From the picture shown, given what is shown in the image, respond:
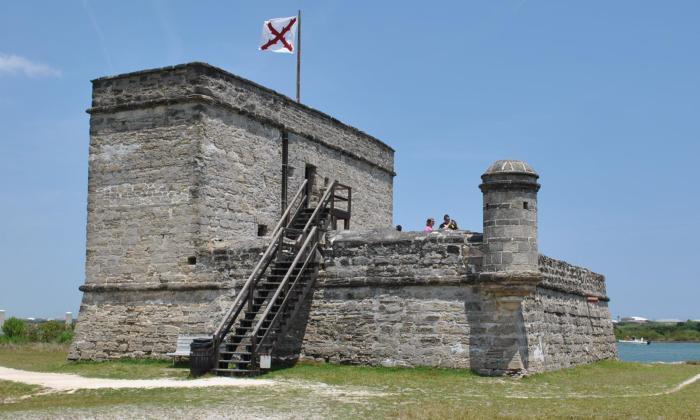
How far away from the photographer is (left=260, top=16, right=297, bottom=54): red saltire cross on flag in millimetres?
25156

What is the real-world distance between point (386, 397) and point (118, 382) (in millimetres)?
5218

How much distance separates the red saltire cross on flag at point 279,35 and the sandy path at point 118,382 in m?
11.4

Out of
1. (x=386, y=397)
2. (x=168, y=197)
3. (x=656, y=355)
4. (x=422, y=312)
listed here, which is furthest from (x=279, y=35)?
(x=656, y=355)

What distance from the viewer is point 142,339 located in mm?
20297

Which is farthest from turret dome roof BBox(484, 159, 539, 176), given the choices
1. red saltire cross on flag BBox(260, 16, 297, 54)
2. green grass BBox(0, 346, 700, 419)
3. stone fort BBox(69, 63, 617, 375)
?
red saltire cross on flag BBox(260, 16, 297, 54)

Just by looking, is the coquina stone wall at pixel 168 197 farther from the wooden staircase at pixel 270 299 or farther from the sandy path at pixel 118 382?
the sandy path at pixel 118 382

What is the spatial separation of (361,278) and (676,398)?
267 inches

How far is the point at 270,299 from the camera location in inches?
731

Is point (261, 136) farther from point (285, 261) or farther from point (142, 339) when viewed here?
point (142, 339)

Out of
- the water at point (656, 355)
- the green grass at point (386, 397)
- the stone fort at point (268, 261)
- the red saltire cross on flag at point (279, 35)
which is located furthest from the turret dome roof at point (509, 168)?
the water at point (656, 355)

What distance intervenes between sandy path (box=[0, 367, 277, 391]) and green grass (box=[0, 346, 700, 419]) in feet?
1.68

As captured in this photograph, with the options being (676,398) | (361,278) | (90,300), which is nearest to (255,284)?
(361,278)

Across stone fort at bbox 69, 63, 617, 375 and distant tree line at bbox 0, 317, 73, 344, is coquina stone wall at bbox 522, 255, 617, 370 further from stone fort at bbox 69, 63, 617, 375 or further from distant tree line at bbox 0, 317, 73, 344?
distant tree line at bbox 0, 317, 73, 344

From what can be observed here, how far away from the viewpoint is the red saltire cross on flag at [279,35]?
25156mm
